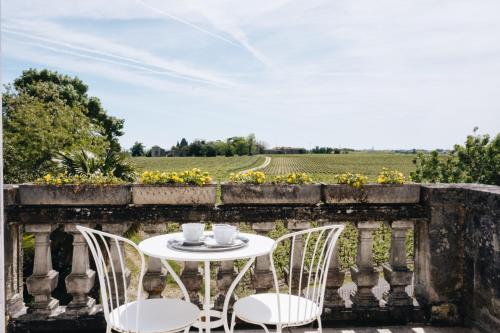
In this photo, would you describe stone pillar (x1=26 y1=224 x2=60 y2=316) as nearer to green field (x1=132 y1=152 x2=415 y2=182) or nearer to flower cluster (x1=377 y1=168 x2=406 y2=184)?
flower cluster (x1=377 y1=168 x2=406 y2=184)

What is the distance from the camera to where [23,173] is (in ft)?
54.9

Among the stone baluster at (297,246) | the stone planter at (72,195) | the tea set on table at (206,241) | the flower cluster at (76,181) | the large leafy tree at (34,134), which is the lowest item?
the stone baluster at (297,246)

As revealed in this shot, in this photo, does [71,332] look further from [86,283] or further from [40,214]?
[40,214]

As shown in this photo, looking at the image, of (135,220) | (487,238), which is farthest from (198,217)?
(487,238)

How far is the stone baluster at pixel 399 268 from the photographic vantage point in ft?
11.4

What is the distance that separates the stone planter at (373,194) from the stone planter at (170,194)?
942 mm

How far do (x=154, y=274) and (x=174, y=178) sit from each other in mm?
746

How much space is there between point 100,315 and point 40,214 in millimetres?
872

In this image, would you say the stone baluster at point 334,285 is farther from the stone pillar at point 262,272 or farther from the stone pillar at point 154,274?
the stone pillar at point 154,274

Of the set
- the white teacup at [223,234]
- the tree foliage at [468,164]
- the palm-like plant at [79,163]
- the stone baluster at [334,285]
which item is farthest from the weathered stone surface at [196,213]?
the tree foliage at [468,164]

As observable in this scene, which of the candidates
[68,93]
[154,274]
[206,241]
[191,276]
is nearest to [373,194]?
[206,241]

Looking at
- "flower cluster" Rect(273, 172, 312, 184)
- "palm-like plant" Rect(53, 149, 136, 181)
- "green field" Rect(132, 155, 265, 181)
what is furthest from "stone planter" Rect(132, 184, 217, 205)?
"green field" Rect(132, 155, 265, 181)

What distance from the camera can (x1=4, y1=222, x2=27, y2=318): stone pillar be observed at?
10.3 feet

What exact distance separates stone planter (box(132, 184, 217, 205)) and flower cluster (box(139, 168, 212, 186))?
0.04m
